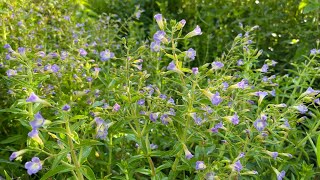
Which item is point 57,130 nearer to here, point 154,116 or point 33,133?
point 33,133

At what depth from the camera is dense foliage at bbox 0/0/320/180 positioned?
5.76ft

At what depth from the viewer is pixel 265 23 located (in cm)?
409

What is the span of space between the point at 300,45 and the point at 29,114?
99.3 inches

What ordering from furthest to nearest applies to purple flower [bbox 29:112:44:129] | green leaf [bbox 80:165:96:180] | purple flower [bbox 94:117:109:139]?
purple flower [bbox 94:117:109:139], green leaf [bbox 80:165:96:180], purple flower [bbox 29:112:44:129]

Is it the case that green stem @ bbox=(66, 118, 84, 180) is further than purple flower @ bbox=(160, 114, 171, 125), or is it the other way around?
purple flower @ bbox=(160, 114, 171, 125)

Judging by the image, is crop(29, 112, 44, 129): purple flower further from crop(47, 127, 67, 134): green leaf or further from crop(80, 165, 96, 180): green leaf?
crop(80, 165, 96, 180): green leaf

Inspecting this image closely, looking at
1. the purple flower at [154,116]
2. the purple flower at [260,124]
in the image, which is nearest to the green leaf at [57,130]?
the purple flower at [154,116]

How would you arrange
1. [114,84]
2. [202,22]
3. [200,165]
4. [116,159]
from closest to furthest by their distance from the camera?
[200,165], [114,84], [116,159], [202,22]

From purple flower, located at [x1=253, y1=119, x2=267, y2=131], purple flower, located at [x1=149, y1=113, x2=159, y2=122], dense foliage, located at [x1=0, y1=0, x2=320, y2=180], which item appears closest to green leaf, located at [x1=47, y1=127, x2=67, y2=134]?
dense foliage, located at [x1=0, y1=0, x2=320, y2=180]

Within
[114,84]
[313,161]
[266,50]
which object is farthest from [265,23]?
[114,84]

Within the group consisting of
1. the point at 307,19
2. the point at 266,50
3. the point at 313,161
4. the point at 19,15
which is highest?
the point at 19,15

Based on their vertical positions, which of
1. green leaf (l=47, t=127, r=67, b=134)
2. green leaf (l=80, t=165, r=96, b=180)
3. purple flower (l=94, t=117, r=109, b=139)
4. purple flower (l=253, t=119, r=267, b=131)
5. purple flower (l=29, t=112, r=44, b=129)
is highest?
purple flower (l=29, t=112, r=44, b=129)

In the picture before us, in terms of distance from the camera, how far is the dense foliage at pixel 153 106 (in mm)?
1757

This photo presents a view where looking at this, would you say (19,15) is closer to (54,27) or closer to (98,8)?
(54,27)
